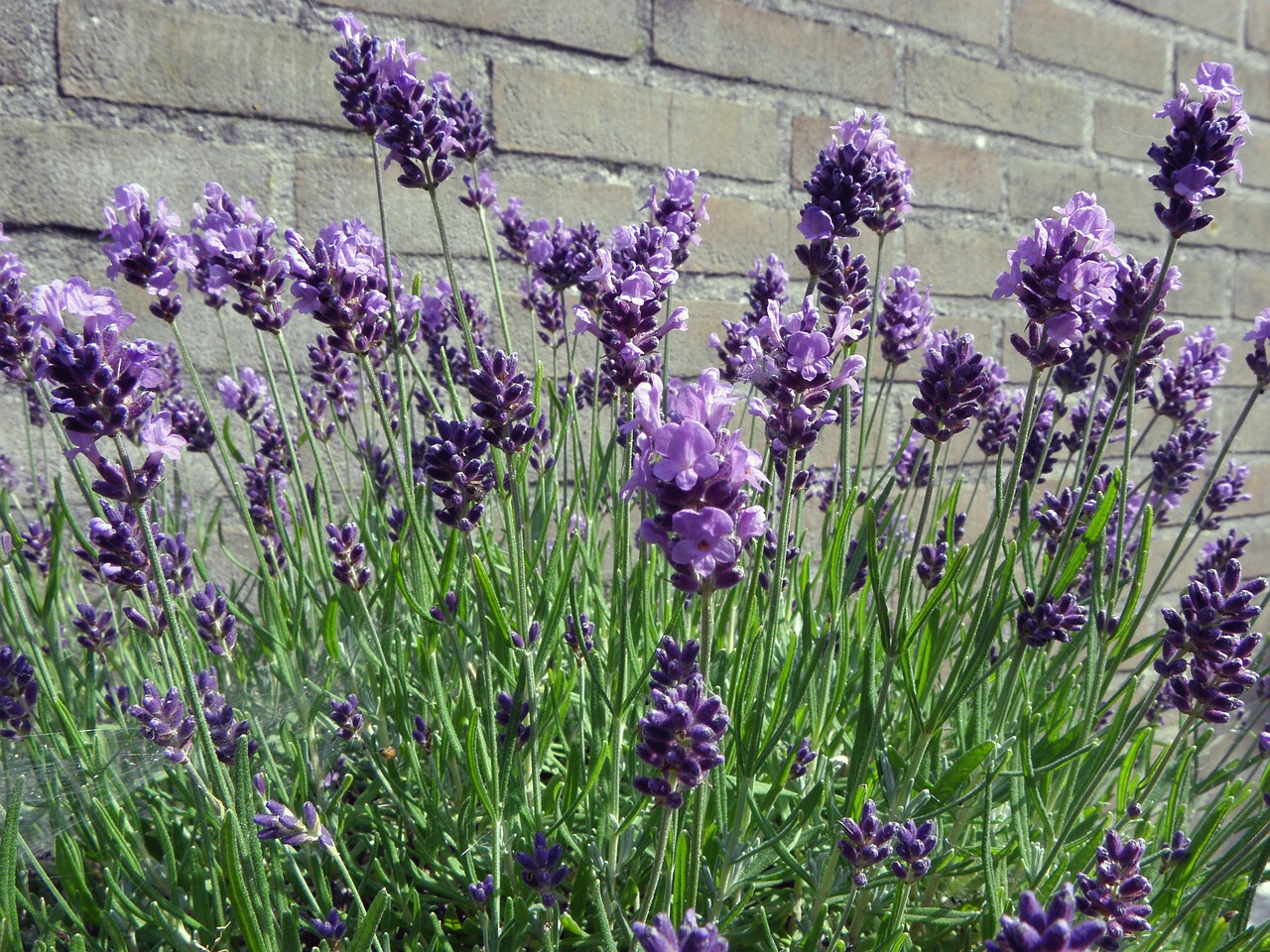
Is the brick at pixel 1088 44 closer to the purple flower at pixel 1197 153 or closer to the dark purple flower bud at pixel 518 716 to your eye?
the purple flower at pixel 1197 153

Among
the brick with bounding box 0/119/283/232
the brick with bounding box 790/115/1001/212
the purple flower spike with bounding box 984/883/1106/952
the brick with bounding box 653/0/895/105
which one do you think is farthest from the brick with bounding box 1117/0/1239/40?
the purple flower spike with bounding box 984/883/1106/952

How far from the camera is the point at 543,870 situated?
0.68m

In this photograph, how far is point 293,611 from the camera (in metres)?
0.98

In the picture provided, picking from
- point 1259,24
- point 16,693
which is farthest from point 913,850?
point 1259,24

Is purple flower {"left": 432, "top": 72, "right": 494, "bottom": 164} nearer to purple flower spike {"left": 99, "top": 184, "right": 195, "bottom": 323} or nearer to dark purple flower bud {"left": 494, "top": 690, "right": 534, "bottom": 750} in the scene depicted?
purple flower spike {"left": 99, "top": 184, "right": 195, "bottom": 323}

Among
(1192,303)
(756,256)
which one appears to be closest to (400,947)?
(756,256)

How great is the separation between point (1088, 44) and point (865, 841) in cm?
203

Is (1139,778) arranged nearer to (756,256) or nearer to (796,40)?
(756,256)

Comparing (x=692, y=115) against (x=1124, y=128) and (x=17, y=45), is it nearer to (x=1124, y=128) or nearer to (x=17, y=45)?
(x=17, y=45)

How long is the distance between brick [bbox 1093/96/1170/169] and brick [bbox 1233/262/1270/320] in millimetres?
401

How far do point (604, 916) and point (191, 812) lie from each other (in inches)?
18.6

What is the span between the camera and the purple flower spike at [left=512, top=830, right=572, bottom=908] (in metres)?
A: 0.67

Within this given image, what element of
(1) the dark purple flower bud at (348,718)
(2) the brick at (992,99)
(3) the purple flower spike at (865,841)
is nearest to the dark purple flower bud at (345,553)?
(1) the dark purple flower bud at (348,718)

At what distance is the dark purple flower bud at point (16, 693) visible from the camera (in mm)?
807
